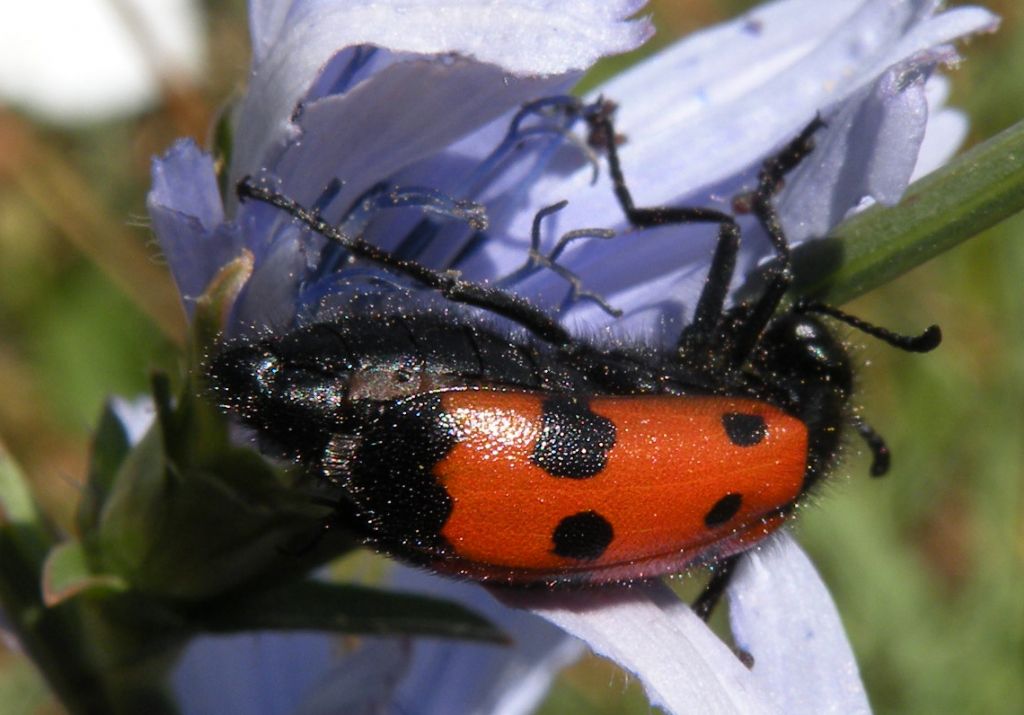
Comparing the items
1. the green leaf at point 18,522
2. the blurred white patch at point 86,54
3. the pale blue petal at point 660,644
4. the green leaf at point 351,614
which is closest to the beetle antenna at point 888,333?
the pale blue petal at point 660,644

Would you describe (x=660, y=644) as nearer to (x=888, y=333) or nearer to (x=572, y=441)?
(x=572, y=441)

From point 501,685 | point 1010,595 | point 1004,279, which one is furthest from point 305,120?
point 1004,279

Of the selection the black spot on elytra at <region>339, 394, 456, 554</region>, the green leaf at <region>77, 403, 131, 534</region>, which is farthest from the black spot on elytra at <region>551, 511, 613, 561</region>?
the green leaf at <region>77, 403, 131, 534</region>

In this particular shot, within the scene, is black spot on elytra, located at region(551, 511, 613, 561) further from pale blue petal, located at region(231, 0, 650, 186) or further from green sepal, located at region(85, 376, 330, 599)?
pale blue petal, located at region(231, 0, 650, 186)

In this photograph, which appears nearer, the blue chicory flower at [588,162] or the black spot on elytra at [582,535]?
the blue chicory flower at [588,162]

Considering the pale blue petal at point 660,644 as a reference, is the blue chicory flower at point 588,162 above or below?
above

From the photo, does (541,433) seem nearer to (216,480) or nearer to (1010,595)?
(216,480)

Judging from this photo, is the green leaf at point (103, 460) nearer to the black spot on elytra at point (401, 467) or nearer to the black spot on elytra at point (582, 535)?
the black spot on elytra at point (401, 467)
